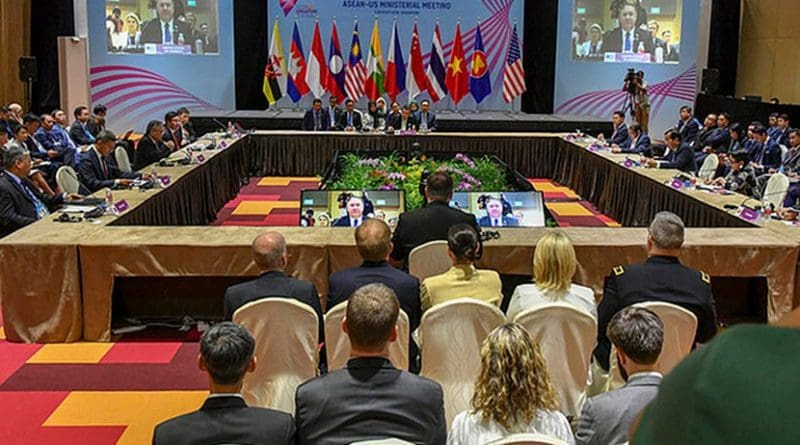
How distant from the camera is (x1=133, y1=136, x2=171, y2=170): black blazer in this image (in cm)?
1008

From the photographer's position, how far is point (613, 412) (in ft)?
8.39

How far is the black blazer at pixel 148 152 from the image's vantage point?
10078mm

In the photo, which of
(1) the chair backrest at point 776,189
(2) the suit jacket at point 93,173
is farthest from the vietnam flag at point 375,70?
(1) the chair backrest at point 776,189

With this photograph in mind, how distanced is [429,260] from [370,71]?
465 inches

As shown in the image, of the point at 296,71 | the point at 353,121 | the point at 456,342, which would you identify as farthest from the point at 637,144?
A: the point at 456,342

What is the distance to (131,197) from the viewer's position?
7.29 metres

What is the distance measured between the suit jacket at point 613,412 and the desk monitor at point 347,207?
4.00 metres

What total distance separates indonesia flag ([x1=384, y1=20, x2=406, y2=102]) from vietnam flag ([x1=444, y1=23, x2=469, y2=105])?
2.91ft

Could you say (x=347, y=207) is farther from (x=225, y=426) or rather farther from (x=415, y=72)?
(x=415, y=72)

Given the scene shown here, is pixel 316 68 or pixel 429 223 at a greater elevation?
pixel 316 68

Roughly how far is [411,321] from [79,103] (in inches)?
554

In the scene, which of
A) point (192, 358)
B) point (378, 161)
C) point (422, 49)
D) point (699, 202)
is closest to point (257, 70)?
point (422, 49)

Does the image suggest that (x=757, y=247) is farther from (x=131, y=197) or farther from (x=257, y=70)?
(x=257, y=70)

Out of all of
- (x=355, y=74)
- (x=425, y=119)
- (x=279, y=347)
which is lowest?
(x=279, y=347)
